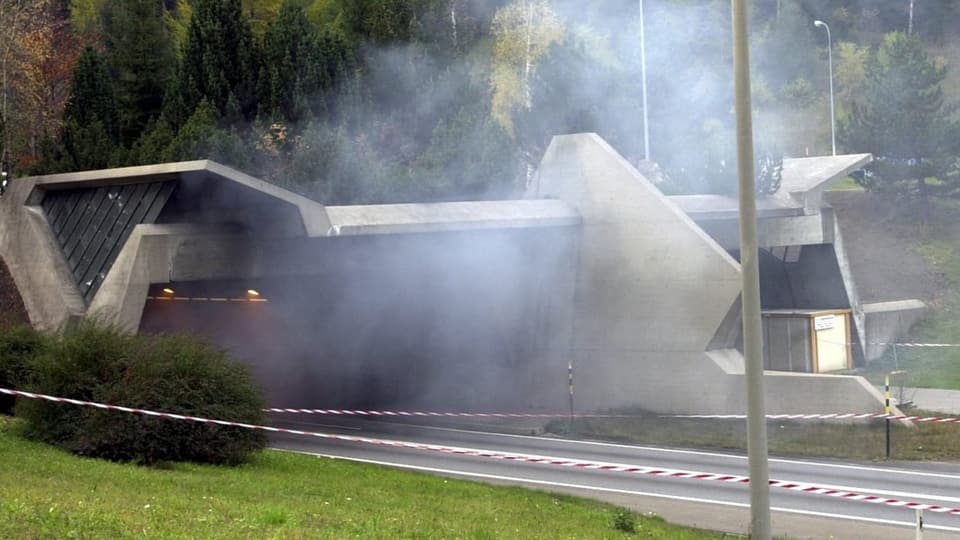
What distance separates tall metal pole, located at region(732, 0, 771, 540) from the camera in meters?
9.59

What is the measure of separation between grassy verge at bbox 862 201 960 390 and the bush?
18.5 meters

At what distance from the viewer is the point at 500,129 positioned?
3119 centimetres

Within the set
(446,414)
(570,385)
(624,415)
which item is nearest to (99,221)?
(446,414)

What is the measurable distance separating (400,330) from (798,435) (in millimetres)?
10284

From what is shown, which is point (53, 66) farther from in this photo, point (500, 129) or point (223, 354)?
point (223, 354)

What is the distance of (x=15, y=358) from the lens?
1694 cm

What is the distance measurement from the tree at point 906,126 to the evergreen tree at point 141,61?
24878mm

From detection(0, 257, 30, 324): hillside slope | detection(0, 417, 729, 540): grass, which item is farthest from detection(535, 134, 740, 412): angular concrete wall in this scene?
detection(0, 257, 30, 324): hillside slope

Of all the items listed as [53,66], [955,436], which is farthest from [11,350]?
[53,66]

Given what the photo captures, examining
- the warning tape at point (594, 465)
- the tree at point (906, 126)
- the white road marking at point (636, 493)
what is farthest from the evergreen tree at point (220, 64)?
the tree at point (906, 126)

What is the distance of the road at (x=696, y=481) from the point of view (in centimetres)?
1452

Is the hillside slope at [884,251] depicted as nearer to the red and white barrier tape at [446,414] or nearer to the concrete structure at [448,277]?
the concrete structure at [448,277]

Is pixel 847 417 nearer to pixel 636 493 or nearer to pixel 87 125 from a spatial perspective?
pixel 636 493

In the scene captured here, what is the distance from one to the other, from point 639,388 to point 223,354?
1122 centimetres
